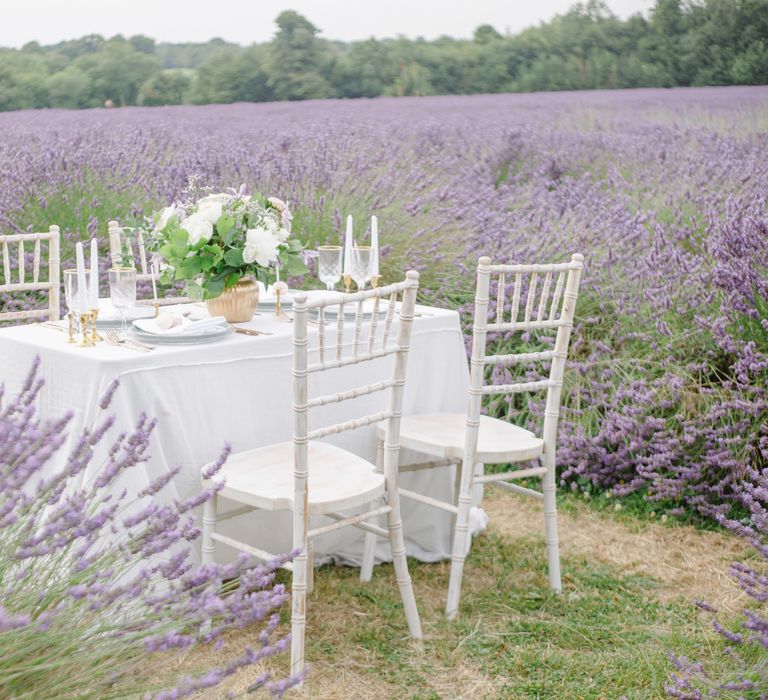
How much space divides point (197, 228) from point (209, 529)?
753 mm

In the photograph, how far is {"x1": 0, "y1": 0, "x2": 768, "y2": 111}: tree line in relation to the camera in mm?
7055

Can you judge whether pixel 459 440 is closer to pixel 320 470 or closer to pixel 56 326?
pixel 320 470

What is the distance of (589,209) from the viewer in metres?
4.75

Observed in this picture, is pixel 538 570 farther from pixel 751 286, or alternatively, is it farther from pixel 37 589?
pixel 37 589

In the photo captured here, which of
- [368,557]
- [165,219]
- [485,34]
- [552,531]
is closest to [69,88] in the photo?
[485,34]

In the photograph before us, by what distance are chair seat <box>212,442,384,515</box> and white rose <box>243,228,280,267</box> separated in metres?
0.47

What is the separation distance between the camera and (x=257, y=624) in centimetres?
257

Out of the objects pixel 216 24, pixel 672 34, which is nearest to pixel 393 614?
pixel 672 34

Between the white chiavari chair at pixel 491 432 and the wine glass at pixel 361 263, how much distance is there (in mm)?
383

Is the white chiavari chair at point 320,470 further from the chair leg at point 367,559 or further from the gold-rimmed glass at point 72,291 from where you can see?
the gold-rimmed glass at point 72,291

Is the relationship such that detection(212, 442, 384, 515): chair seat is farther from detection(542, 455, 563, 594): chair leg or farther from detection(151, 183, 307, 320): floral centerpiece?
detection(542, 455, 563, 594): chair leg

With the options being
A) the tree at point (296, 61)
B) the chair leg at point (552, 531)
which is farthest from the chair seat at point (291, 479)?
the tree at point (296, 61)

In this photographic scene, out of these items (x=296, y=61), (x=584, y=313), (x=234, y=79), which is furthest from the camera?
(x=234, y=79)

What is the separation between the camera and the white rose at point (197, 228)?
2557 millimetres
